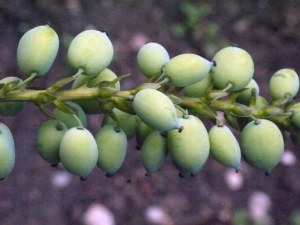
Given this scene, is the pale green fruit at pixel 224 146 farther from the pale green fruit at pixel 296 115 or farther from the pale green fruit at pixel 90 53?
the pale green fruit at pixel 90 53

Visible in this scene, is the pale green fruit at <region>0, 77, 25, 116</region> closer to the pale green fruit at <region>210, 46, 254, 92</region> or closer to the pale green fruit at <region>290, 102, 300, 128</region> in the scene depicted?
the pale green fruit at <region>210, 46, 254, 92</region>

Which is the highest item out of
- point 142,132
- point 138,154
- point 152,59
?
point 152,59

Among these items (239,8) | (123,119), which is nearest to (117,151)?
(123,119)

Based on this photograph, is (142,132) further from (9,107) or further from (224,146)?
(9,107)

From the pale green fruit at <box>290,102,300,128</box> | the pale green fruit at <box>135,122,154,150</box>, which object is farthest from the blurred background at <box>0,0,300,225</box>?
the pale green fruit at <box>290,102,300,128</box>

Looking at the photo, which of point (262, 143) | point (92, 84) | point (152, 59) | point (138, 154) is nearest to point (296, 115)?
point (262, 143)

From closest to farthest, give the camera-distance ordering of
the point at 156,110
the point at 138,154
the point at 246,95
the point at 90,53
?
the point at 156,110 < the point at 90,53 < the point at 246,95 < the point at 138,154

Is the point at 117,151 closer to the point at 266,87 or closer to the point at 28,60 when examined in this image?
the point at 28,60
